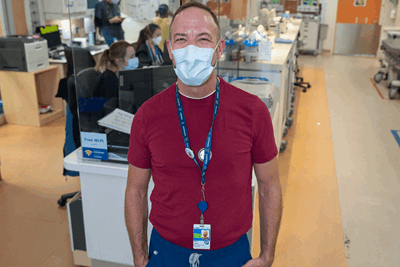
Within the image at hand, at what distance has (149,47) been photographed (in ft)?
7.97

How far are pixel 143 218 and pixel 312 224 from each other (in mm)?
1998

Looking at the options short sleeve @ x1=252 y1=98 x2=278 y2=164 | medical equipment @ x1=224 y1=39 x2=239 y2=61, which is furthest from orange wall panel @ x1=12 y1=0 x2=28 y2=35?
short sleeve @ x1=252 y1=98 x2=278 y2=164

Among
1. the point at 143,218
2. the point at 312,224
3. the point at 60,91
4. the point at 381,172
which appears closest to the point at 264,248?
the point at 143,218

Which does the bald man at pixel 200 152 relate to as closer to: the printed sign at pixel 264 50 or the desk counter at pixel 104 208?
the desk counter at pixel 104 208

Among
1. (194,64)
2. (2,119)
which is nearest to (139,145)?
(194,64)

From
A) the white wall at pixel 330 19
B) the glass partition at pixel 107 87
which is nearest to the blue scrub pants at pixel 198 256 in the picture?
the glass partition at pixel 107 87

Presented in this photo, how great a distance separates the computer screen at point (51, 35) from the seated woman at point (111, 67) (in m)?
4.19

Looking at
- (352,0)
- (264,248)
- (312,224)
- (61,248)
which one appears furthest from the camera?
(352,0)

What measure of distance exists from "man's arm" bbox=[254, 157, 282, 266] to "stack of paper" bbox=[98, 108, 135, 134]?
1.02 m

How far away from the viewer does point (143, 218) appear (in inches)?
58.6

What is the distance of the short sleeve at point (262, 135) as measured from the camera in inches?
50.2

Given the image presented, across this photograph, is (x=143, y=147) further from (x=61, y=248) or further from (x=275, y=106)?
(x=275, y=106)

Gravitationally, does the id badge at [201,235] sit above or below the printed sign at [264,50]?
below

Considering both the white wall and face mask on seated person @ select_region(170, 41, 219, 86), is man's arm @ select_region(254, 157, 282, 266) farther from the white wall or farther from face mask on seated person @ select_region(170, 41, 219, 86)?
the white wall
